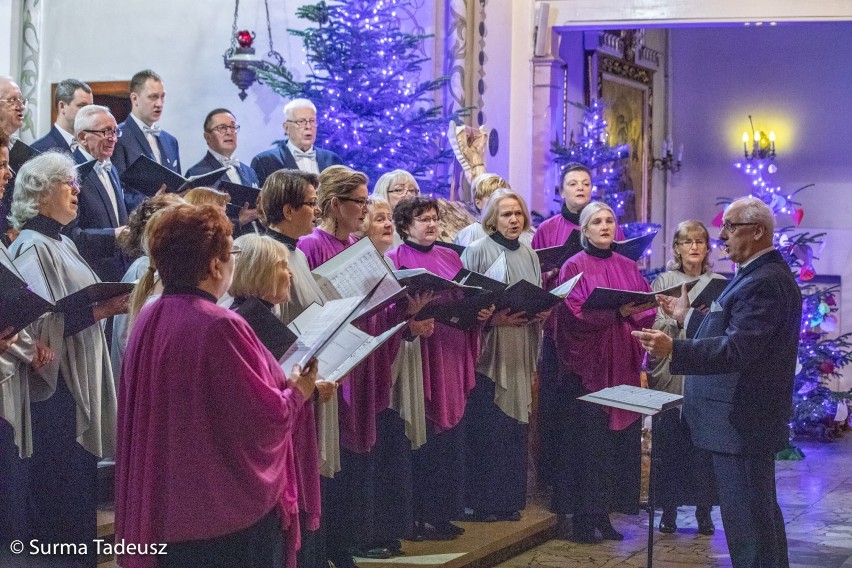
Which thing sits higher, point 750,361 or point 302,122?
point 302,122

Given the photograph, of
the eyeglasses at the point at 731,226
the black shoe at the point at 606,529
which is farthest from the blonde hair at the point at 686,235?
the eyeglasses at the point at 731,226

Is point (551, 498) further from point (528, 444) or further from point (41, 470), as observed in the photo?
point (41, 470)

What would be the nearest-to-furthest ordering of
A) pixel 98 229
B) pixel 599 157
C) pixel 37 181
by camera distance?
pixel 37 181, pixel 98 229, pixel 599 157

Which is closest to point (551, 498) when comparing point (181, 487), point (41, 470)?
point (41, 470)

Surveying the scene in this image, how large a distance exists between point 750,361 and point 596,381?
5.55 ft

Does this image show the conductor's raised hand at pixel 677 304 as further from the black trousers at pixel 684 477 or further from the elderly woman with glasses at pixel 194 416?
the elderly woman with glasses at pixel 194 416

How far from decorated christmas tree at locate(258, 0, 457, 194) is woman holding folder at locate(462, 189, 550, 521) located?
6.36 ft

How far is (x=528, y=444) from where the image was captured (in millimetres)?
7051

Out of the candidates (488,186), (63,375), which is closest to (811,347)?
(488,186)

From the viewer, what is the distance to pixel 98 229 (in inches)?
Answer: 222

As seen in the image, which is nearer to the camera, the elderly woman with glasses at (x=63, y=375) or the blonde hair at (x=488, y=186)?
the elderly woman with glasses at (x=63, y=375)

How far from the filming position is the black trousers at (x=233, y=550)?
3.22 metres

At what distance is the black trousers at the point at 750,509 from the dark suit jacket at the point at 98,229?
9.37ft

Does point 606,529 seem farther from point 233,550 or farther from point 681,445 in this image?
point 233,550
